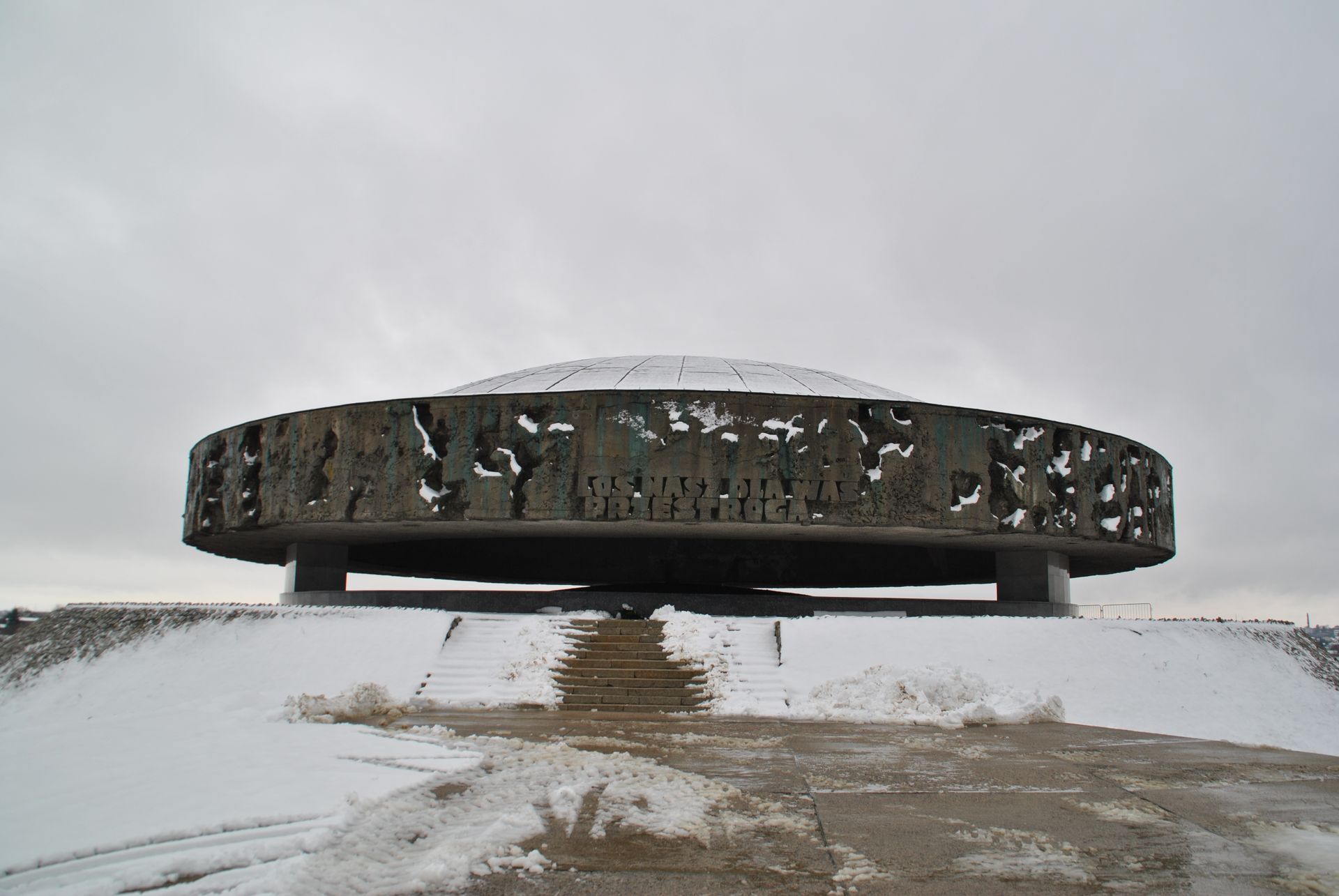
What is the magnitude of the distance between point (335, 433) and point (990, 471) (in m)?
12.0

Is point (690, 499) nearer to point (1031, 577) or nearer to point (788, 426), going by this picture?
point (788, 426)

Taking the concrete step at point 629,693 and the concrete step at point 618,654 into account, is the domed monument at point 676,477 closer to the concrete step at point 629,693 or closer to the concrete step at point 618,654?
the concrete step at point 618,654

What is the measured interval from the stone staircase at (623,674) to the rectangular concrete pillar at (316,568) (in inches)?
338

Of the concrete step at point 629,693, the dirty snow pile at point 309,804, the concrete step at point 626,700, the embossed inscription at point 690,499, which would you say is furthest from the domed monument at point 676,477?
the dirty snow pile at point 309,804

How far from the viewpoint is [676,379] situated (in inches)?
814

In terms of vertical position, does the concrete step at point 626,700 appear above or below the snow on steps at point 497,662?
below

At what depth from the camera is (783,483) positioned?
16672 mm

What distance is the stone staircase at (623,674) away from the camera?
11.9 m

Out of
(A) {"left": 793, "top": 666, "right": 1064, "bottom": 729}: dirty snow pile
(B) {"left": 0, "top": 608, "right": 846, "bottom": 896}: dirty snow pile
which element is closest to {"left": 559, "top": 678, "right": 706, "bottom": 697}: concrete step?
(A) {"left": 793, "top": 666, "right": 1064, "bottom": 729}: dirty snow pile

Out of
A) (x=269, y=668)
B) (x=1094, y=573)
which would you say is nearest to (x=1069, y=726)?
(x=269, y=668)

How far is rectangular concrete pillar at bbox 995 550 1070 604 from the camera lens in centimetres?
2061

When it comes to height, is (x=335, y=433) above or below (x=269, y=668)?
above

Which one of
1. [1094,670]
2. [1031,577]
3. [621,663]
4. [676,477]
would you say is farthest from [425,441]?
[1031,577]

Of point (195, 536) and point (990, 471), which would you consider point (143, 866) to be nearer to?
point (990, 471)
